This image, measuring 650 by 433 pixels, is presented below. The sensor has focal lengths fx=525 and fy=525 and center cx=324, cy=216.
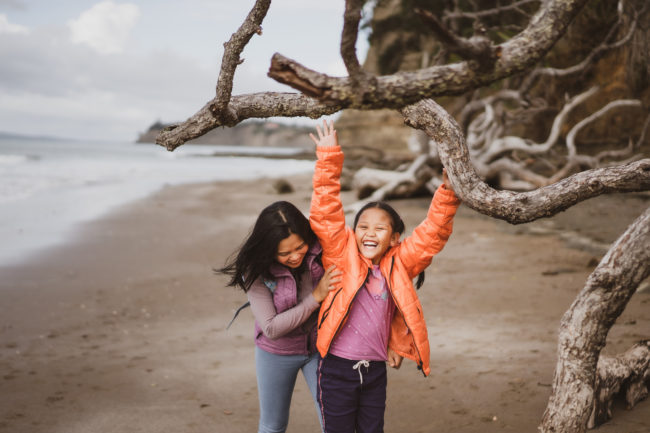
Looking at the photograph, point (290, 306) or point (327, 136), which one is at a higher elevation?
point (327, 136)

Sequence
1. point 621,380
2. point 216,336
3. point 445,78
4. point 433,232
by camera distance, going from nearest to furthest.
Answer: point 445,78 < point 433,232 < point 621,380 < point 216,336

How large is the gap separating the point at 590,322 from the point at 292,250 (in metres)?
1.39

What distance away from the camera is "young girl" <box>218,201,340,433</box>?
8.52ft

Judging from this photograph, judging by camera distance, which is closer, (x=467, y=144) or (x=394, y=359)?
A: (x=467, y=144)

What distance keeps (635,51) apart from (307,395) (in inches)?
256

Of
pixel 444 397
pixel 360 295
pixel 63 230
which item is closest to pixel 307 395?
pixel 444 397

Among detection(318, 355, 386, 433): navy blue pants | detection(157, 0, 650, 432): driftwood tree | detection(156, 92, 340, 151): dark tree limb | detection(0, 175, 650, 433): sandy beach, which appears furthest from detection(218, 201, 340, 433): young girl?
detection(0, 175, 650, 433): sandy beach

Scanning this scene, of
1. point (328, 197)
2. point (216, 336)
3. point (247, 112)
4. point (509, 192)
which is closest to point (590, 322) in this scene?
point (509, 192)

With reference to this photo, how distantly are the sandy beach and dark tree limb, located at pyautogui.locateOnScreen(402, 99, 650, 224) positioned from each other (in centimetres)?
152

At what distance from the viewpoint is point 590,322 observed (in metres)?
2.27

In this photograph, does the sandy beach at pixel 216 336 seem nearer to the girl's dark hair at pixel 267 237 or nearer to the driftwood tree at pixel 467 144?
the driftwood tree at pixel 467 144

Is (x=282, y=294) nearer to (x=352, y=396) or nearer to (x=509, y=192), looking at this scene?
(x=352, y=396)

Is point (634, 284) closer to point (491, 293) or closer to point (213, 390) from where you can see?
point (213, 390)

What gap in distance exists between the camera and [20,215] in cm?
1281
